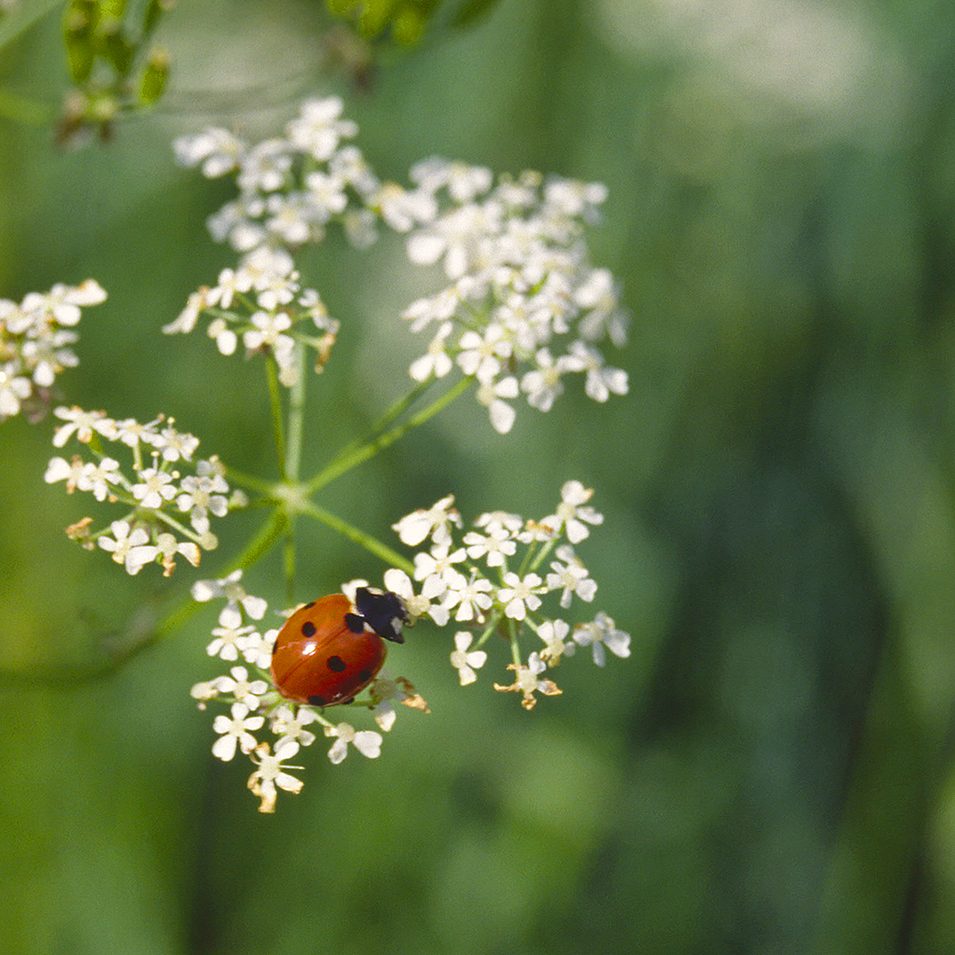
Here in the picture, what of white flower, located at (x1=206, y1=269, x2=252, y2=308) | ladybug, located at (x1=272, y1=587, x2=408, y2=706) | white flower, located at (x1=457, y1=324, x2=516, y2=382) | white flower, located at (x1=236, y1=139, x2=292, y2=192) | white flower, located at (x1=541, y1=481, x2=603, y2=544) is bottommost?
ladybug, located at (x1=272, y1=587, x2=408, y2=706)

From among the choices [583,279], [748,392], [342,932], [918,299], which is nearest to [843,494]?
[748,392]

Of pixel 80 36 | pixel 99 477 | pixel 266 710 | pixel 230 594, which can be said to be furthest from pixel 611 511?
pixel 80 36

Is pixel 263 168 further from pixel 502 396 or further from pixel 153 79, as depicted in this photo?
pixel 502 396

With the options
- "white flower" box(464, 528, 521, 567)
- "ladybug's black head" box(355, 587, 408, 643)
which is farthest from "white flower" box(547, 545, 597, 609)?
"ladybug's black head" box(355, 587, 408, 643)

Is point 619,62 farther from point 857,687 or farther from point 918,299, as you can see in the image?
point 857,687

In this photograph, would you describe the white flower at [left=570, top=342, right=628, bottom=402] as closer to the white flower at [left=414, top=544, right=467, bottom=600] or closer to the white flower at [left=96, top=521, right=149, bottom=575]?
the white flower at [left=414, top=544, right=467, bottom=600]
